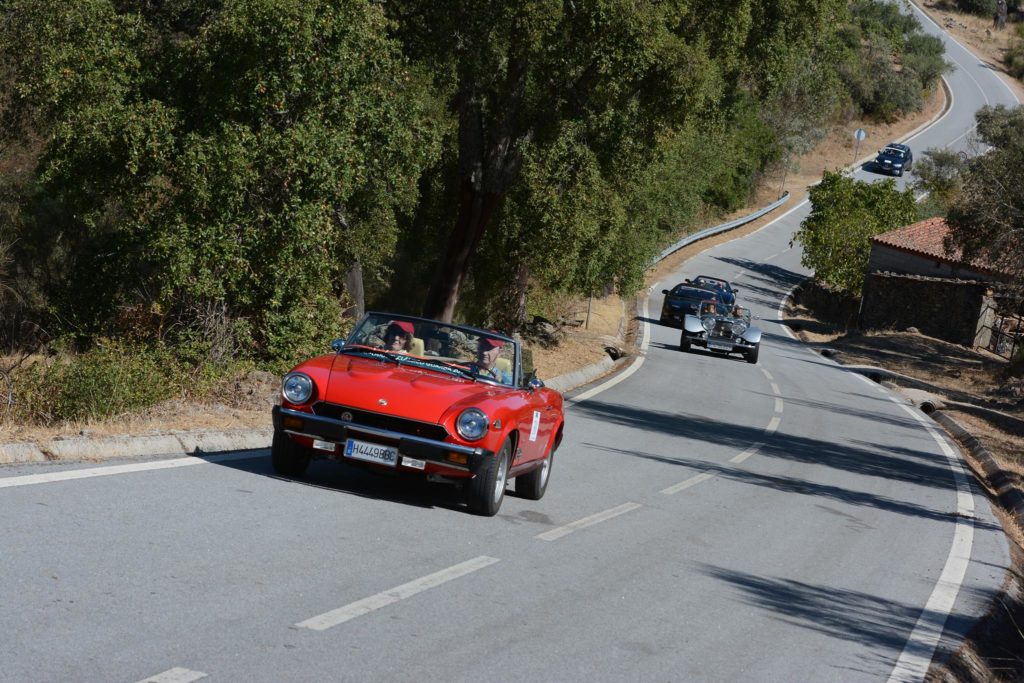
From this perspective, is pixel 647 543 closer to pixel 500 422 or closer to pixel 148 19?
pixel 500 422

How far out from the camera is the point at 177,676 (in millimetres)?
5039

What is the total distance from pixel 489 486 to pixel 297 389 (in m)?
1.60

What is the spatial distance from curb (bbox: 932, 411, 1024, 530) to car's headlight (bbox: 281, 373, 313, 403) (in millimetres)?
9412

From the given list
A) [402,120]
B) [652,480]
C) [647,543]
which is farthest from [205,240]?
[647,543]

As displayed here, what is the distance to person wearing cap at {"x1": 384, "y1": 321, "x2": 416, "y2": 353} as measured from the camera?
1062cm

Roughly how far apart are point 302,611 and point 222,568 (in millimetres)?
809

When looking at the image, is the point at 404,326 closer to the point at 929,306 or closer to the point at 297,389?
the point at 297,389

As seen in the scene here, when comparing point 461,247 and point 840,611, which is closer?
point 840,611

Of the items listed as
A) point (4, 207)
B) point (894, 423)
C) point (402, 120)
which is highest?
point (402, 120)

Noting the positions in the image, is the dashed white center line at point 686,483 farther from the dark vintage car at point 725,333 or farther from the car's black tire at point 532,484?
the dark vintage car at point 725,333

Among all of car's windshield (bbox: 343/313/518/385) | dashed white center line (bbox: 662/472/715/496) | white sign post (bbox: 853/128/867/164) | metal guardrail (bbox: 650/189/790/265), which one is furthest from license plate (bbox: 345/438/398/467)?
white sign post (bbox: 853/128/867/164)

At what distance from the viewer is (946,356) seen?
45188 mm

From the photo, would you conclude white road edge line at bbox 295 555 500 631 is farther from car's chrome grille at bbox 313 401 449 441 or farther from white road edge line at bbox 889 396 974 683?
white road edge line at bbox 889 396 974 683

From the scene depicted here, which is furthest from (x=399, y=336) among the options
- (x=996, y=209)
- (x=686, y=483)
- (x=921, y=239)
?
(x=921, y=239)
